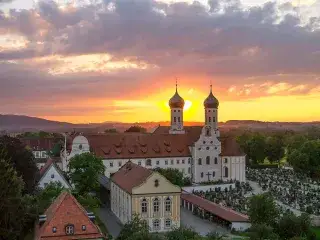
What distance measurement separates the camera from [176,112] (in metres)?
88.8

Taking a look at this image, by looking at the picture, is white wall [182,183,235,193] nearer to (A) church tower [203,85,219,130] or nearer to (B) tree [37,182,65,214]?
(A) church tower [203,85,219,130]

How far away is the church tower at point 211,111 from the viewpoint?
8662 cm

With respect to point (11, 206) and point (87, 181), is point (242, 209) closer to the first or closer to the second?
point (87, 181)

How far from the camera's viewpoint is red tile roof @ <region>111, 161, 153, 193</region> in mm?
49594

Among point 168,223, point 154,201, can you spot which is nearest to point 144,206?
point 154,201

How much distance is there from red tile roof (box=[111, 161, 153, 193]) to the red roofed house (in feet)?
52.0

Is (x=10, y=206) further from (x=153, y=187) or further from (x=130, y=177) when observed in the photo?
(x=130, y=177)

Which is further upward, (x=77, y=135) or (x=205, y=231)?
(x=77, y=135)

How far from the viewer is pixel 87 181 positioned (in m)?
55.0

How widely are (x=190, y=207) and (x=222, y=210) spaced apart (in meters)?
6.60

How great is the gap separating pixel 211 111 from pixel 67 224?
5695cm

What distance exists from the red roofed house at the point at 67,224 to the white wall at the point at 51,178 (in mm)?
20120

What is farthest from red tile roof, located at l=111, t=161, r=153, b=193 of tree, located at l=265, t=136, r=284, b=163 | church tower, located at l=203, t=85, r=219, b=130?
tree, located at l=265, t=136, r=284, b=163

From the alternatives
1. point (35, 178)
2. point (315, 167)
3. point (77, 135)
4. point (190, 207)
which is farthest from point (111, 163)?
point (315, 167)
